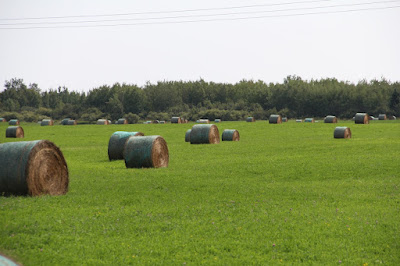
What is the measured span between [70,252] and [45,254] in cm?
51

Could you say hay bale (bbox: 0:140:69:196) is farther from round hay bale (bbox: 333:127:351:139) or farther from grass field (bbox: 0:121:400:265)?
round hay bale (bbox: 333:127:351:139)

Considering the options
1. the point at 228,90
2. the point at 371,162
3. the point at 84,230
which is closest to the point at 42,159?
the point at 84,230

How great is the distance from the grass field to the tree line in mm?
96862

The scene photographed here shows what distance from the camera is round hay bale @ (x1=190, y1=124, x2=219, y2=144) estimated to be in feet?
130

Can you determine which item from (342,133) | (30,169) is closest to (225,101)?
(342,133)

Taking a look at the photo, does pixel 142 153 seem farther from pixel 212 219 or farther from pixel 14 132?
pixel 14 132

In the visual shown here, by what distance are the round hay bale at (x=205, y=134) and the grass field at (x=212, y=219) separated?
1633 cm

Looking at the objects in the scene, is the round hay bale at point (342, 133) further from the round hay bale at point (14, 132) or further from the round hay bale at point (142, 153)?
the round hay bale at point (14, 132)

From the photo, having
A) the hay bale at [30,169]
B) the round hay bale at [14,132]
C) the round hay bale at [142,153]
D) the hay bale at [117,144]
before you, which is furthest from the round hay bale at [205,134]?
the hay bale at [30,169]

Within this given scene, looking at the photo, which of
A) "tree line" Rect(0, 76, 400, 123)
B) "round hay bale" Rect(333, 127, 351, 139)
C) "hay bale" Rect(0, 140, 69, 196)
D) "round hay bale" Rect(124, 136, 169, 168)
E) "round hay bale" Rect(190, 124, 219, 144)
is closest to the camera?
"hay bale" Rect(0, 140, 69, 196)

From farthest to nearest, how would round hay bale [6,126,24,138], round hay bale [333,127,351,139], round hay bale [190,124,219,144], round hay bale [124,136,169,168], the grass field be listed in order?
round hay bale [6,126,24,138] → round hay bale [333,127,351,139] → round hay bale [190,124,219,144] → round hay bale [124,136,169,168] → the grass field

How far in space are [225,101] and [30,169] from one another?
464 ft

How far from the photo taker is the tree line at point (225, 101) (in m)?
118

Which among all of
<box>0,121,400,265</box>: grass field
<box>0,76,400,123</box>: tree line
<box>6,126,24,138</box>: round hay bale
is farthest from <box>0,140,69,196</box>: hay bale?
<box>0,76,400,123</box>: tree line
